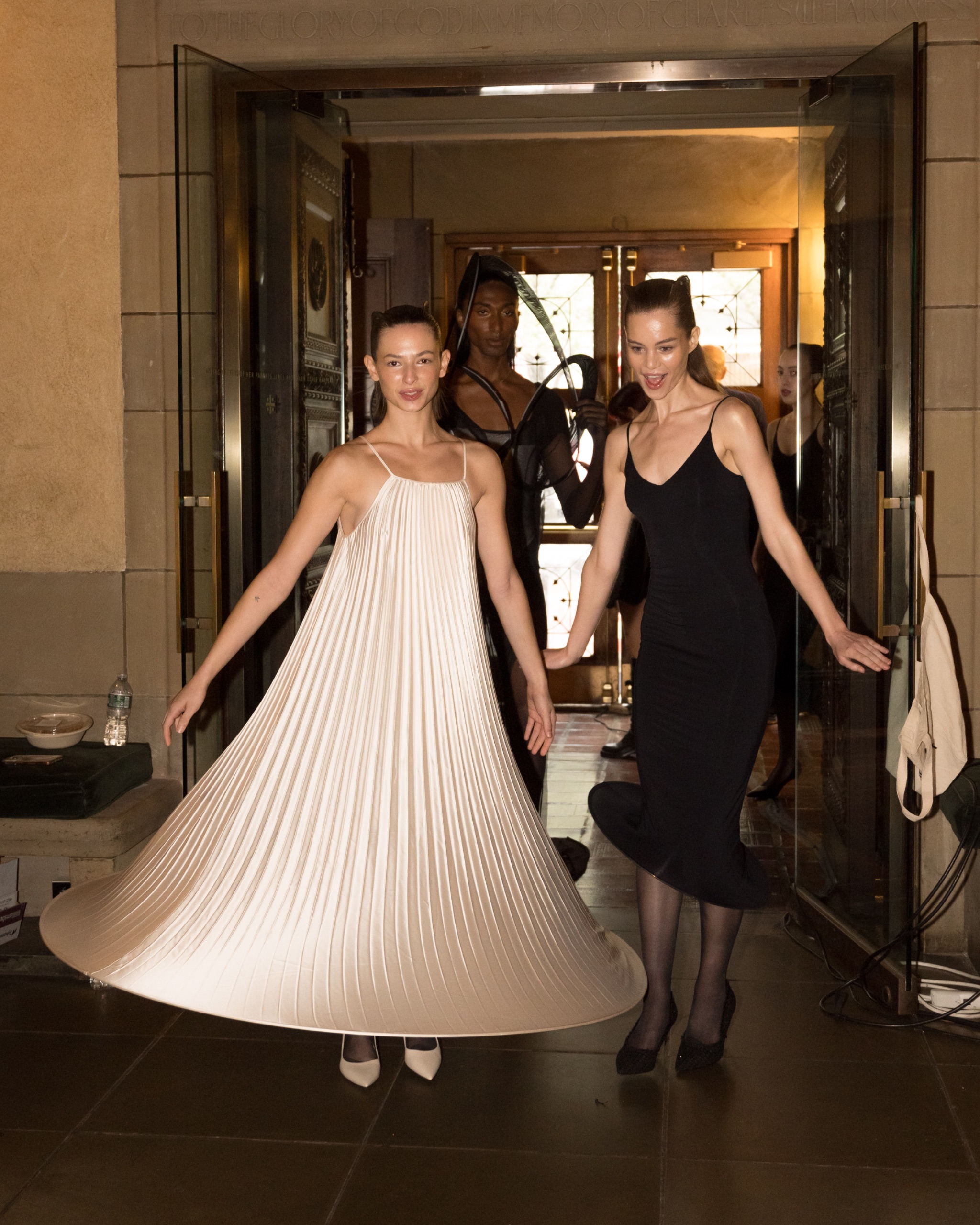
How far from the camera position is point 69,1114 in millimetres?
2646

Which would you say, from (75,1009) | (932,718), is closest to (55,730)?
(75,1009)

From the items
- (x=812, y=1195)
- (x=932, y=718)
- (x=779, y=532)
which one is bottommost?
(x=812, y=1195)

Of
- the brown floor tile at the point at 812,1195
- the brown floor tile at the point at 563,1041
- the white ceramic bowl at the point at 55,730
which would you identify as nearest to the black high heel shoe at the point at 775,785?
the brown floor tile at the point at 563,1041

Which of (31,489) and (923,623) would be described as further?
(31,489)

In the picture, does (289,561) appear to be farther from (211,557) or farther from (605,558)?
(211,557)

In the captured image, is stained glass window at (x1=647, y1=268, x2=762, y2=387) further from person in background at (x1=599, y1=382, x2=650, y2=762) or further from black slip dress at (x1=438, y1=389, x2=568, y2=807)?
black slip dress at (x1=438, y1=389, x2=568, y2=807)

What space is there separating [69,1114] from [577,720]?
15.2 ft

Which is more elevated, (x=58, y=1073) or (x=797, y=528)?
(x=797, y=528)

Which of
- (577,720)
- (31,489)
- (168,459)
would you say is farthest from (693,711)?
(577,720)

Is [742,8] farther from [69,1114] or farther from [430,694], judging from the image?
[69,1114]

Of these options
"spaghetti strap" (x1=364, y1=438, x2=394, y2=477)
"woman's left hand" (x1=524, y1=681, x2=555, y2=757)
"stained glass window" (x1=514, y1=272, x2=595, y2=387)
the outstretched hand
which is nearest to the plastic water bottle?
"woman's left hand" (x1=524, y1=681, x2=555, y2=757)

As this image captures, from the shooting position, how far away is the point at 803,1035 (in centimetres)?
308

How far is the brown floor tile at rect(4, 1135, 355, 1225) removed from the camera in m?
2.27

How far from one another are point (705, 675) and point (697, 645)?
2.6 inches
